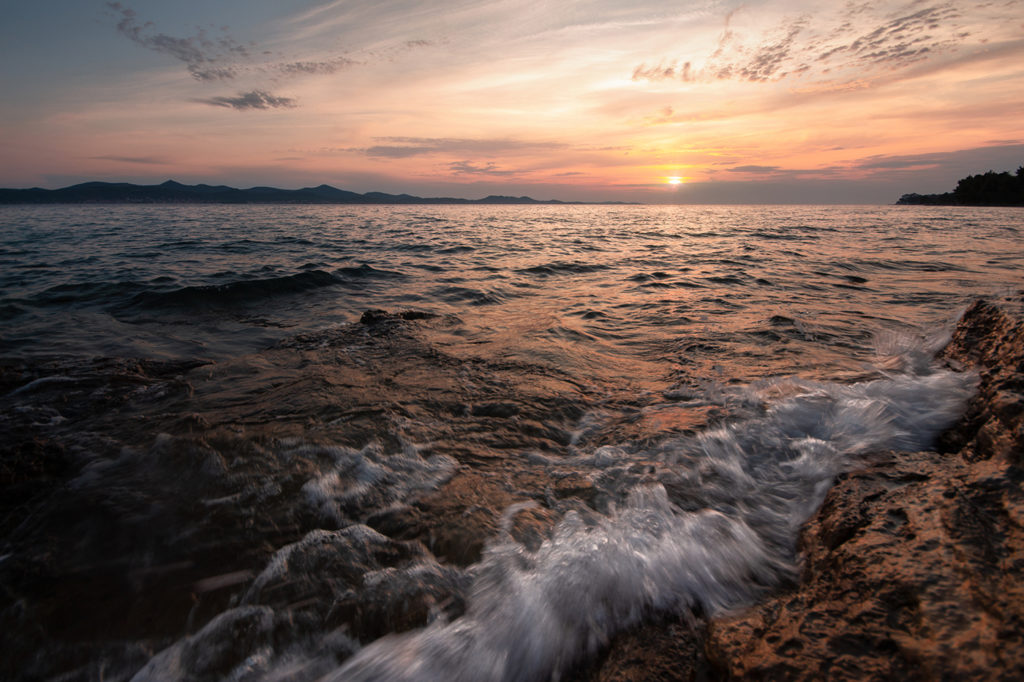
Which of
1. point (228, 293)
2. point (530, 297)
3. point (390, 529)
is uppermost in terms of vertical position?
point (228, 293)

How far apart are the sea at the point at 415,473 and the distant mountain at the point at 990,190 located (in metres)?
89.5

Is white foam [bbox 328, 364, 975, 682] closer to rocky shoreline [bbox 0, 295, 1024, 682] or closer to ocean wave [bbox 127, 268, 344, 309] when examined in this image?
rocky shoreline [bbox 0, 295, 1024, 682]

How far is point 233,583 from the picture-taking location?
2.24m

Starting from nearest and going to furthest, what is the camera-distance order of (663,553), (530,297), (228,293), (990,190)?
1. (663,553)
2. (228,293)
3. (530,297)
4. (990,190)

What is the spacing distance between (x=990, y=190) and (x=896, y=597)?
10138 cm

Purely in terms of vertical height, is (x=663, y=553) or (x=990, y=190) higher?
(x=990, y=190)

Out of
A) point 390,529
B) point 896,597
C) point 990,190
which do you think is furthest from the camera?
point 990,190

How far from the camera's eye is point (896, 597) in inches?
59.0

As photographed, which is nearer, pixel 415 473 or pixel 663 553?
pixel 663 553

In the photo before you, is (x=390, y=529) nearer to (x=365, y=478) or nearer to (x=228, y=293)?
(x=365, y=478)

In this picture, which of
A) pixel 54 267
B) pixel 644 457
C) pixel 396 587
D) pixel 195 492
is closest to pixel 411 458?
pixel 396 587

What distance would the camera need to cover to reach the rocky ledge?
4.24 feet

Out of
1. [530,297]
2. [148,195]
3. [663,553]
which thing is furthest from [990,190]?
[148,195]

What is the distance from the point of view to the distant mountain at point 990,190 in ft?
206
